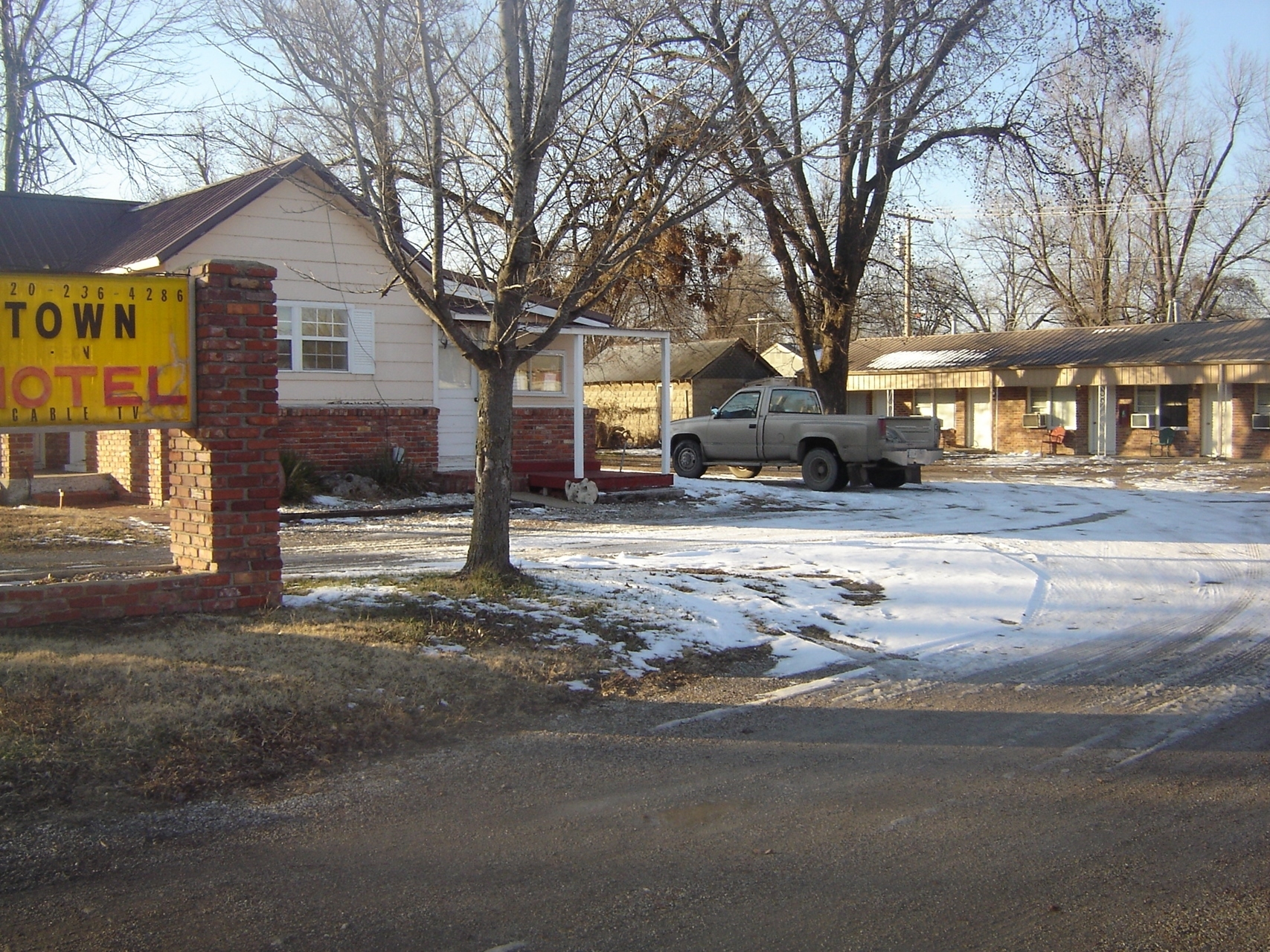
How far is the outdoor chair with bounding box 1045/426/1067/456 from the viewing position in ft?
112

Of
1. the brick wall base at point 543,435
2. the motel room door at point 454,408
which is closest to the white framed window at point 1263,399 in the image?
the brick wall base at point 543,435

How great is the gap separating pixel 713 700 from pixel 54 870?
363 cm

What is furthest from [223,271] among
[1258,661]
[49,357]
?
[1258,661]

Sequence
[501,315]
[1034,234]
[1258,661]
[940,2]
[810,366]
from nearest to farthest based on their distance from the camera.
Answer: [1258,661], [501,315], [940,2], [810,366], [1034,234]

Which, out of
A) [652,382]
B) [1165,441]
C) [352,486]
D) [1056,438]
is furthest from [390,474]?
[1165,441]

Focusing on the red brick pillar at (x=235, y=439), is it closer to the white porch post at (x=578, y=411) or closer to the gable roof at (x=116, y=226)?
the gable roof at (x=116, y=226)

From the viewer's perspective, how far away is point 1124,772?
5391 mm

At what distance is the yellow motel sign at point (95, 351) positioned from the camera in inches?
274

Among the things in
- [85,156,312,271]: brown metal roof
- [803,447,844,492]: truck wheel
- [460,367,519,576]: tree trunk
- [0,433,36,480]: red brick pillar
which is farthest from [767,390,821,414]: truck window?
[460,367,519,576]: tree trunk

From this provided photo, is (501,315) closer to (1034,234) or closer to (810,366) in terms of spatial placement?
(810,366)

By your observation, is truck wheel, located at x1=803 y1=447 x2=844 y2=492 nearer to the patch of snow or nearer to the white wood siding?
the white wood siding

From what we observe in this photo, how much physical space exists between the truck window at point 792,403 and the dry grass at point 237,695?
45.5ft

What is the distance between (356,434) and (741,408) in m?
7.61

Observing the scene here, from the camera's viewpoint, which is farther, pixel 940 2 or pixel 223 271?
pixel 940 2
